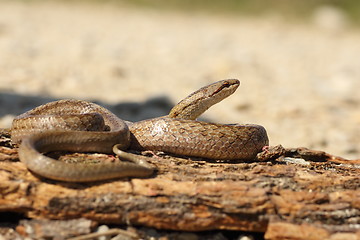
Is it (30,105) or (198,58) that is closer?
(30,105)

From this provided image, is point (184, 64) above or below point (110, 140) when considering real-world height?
above

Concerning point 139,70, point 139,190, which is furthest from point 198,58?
point 139,190

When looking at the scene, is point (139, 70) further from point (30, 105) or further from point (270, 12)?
point (270, 12)

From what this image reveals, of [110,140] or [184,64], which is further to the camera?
[184,64]

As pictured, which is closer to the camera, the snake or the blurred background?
the snake

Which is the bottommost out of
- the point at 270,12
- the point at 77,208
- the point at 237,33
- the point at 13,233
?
the point at 13,233
